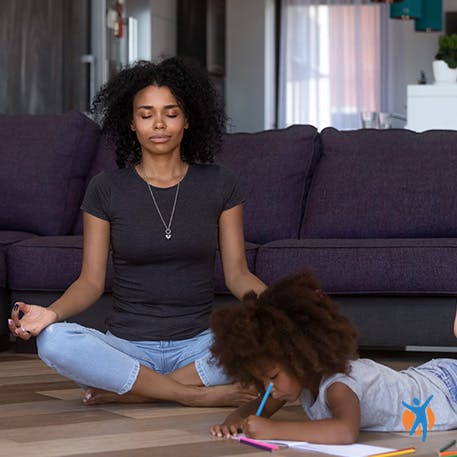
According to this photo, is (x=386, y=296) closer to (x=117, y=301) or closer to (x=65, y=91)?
(x=117, y=301)

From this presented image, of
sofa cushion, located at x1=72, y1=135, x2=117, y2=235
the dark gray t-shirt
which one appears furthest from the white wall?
the dark gray t-shirt

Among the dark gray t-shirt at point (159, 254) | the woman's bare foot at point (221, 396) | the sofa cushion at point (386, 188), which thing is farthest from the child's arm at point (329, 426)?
the sofa cushion at point (386, 188)

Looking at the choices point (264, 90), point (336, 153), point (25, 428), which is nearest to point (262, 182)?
point (336, 153)

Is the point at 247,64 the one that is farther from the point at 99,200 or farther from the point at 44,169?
the point at 99,200

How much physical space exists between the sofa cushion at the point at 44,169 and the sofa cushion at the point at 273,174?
0.59 meters

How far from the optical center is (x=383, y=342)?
11.9ft

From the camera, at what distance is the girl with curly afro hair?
109 inches

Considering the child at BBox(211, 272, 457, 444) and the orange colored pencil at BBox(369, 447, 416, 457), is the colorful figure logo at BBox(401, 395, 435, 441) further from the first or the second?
the orange colored pencil at BBox(369, 447, 416, 457)

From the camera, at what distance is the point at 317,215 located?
13.3 ft

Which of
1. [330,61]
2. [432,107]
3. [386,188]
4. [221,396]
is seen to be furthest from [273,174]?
[330,61]

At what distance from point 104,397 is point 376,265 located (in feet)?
3.69

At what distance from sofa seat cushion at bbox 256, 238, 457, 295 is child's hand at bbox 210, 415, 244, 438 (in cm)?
114

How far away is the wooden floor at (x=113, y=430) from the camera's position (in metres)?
2.27

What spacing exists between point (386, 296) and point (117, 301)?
109cm
